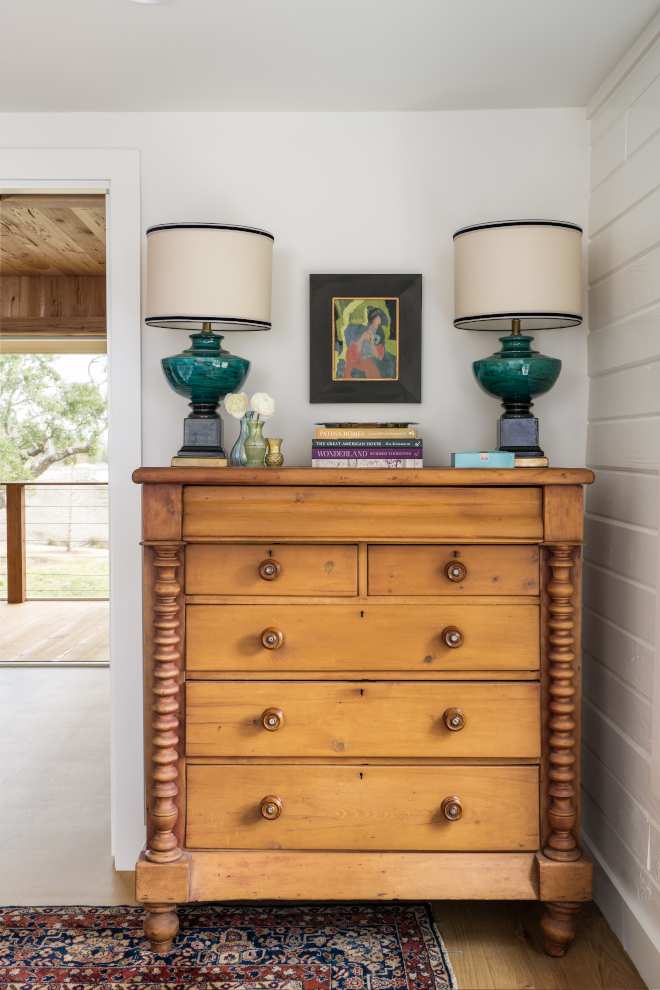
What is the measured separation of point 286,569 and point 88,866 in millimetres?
1203

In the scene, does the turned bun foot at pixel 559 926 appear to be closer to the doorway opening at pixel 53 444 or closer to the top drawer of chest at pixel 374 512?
the top drawer of chest at pixel 374 512

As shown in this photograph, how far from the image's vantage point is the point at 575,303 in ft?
6.18

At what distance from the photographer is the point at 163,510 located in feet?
5.57

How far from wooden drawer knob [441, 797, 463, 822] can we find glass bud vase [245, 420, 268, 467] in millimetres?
956

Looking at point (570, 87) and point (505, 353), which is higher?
point (570, 87)

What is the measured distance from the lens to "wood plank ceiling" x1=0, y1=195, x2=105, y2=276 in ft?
12.4

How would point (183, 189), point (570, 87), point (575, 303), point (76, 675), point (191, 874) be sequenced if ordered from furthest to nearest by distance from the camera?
point (76, 675) < point (183, 189) < point (570, 87) < point (575, 303) < point (191, 874)

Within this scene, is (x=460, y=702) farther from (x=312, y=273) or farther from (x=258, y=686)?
(x=312, y=273)

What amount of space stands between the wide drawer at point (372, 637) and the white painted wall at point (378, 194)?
616mm

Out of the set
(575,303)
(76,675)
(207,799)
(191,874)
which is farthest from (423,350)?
(76,675)

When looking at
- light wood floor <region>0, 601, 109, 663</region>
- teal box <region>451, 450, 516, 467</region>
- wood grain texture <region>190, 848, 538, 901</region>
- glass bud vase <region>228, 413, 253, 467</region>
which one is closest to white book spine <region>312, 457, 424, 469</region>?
teal box <region>451, 450, 516, 467</region>

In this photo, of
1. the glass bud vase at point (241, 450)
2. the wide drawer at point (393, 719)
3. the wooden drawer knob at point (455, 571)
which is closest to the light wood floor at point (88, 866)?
A: the wide drawer at point (393, 719)

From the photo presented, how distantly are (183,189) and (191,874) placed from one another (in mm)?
1885

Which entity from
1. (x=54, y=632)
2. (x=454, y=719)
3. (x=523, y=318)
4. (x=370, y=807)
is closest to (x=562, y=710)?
(x=454, y=719)
